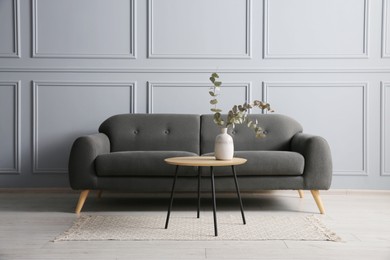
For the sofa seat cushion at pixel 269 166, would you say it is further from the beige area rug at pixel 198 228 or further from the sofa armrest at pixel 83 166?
the sofa armrest at pixel 83 166

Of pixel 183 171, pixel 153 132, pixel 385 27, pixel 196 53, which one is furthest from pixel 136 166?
pixel 385 27

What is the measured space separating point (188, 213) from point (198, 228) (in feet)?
1.71

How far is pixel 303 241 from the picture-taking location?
285 cm

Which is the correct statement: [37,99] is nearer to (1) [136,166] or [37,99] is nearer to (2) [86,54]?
(2) [86,54]

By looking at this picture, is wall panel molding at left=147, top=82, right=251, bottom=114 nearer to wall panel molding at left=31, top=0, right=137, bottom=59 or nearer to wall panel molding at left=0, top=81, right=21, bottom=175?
wall panel molding at left=31, top=0, right=137, bottom=59

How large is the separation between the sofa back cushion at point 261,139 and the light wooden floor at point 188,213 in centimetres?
43

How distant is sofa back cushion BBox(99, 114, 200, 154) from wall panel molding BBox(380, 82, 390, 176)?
1.62m

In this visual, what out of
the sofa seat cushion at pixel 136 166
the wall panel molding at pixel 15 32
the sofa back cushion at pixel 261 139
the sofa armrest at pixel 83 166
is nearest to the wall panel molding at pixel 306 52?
the sofa back cushion at pixel 261 139

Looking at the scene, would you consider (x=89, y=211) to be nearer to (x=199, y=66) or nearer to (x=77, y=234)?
(x=77, y=234)

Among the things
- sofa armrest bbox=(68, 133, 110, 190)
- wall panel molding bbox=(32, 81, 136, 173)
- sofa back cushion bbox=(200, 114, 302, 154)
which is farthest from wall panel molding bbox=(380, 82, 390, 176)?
sofa armrest bbox=(68, 133, 110, 190)

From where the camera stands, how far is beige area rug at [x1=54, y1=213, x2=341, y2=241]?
2930 millimetres

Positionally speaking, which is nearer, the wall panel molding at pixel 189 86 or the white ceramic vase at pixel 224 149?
the white ceramic vase at pixel 224 149

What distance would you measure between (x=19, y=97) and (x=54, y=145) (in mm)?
520

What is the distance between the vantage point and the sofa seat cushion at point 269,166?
144 inches
